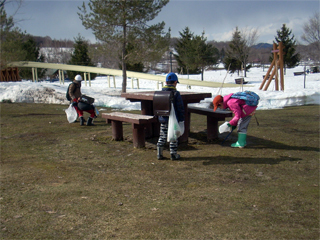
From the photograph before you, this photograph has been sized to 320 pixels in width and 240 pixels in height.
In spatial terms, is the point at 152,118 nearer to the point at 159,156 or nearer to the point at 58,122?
the point at 159,156

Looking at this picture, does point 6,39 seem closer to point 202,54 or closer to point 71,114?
point 71,114

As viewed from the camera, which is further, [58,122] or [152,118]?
[58,122]

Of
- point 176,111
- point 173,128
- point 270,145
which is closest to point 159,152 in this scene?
point 173,128

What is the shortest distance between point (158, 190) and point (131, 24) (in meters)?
20.5

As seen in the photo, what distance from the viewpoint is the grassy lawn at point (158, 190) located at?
318 cm

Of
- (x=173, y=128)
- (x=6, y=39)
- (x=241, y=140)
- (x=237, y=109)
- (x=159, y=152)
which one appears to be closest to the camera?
(x=173, y=128)

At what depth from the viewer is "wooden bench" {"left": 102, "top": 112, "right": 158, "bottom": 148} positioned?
6179 millimetres

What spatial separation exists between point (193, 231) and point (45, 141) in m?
5.33

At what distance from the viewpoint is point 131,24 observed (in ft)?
75.9

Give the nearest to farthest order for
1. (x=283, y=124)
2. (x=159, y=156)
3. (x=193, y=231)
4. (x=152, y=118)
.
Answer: (x=193, y=231) → (x=159, y=156) → (x=152, y=118) → (x=283, y=124)

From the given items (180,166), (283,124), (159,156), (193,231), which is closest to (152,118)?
(159,156)

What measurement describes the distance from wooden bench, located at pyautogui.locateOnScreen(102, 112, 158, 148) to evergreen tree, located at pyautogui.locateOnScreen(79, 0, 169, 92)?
53.3ft

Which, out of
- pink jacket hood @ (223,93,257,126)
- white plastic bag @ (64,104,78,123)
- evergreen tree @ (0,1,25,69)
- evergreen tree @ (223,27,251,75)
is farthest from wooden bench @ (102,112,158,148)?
evergreen tree @ (223,27,251,75)

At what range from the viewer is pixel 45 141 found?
294 inches
